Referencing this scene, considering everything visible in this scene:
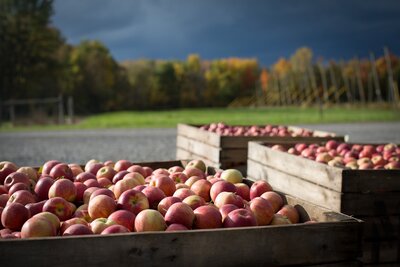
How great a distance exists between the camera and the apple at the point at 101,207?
2.90 meters

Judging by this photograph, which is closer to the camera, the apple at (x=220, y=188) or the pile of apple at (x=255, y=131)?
the apple at (x=220, y=188)

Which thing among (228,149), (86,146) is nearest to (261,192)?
(228,149)

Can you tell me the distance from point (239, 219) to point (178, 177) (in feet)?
4.33

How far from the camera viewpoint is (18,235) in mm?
Answer: 2576

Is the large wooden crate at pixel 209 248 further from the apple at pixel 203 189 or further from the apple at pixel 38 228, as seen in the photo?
the apple at pixel 203 189

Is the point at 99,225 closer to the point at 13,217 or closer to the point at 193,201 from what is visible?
the point at 13,217

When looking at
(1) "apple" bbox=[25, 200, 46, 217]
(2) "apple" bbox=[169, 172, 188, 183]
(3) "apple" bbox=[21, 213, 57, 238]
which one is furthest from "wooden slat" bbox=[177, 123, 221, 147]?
(3) "apple" bbox=[21, 213, 57, 238]

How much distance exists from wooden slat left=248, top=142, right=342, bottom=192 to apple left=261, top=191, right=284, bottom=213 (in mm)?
1267

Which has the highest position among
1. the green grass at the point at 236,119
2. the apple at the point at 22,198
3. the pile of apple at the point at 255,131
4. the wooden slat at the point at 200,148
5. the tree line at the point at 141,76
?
the tree line at the point at 141,76

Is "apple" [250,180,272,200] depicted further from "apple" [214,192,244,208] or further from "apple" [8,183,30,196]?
"apple" [8,183,30,196]

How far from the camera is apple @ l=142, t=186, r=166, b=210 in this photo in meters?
3.13

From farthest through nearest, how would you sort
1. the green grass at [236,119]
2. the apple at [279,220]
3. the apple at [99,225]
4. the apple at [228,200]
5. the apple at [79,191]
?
the green grass at [236,119] → the apple at [79,191] → the apple at [228,200] → the apple at [279,220] → the apple at [99,225]

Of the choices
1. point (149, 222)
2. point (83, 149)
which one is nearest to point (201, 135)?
point (149, 222)

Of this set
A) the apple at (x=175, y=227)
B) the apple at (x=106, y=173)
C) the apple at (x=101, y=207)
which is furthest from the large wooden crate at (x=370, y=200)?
the apple at (x=101, y=207)
